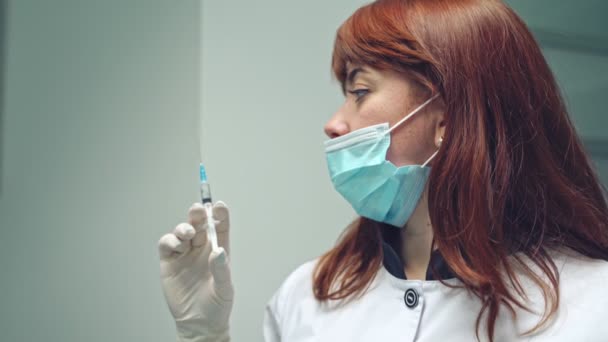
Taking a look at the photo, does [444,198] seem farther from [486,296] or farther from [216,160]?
[216,160]

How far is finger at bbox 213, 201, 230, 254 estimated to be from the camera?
3.56 ft

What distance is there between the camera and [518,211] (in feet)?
3.35

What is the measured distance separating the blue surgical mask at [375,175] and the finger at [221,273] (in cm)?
25

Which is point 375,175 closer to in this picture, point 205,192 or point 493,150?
point 493,150

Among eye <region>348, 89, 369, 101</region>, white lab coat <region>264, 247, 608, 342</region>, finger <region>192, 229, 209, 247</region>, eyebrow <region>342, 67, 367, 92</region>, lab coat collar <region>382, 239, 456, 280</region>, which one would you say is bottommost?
white lab coat <region>264, 247, 608, 342</region>

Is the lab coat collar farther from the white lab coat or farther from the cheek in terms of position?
the cheek

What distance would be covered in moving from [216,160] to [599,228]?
0.80 m

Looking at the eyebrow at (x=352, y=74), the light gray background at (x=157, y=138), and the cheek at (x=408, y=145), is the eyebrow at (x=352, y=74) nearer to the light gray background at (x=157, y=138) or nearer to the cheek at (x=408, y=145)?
the cheek at (x=408, y=145)

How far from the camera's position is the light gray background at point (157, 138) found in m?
1.03

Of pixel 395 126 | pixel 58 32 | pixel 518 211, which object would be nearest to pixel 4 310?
pixel 58 32

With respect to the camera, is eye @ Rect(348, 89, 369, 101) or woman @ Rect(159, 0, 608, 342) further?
eye @ Rect(348, 89, 369, 101)

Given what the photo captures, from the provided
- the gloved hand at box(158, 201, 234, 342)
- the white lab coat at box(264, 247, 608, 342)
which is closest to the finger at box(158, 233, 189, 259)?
the gloved hand at box(158, 201, 234, 342)

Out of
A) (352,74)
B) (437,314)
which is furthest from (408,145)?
(437,314)

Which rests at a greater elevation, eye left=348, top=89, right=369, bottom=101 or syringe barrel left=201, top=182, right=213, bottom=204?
→ eye left=348, top=89, right=369, bottom=101
